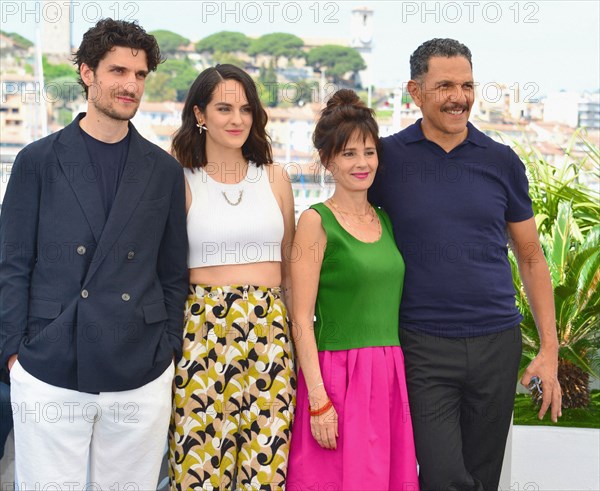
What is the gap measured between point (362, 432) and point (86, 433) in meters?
0.70

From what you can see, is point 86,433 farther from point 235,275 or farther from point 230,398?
point 235,275

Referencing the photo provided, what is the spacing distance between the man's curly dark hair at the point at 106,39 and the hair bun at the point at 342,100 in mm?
516

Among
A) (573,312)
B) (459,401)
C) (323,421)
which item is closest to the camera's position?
(323,421)

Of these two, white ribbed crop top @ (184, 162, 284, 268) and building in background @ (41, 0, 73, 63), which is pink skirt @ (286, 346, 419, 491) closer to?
white ribbed crop top @ (184, 162, 284, 268)

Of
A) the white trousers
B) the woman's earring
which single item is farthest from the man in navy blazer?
the woman's earring

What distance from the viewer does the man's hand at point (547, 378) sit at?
240 centimetres

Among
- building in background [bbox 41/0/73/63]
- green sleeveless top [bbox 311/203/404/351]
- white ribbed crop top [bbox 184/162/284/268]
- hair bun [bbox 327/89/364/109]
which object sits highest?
building in background [bbox 41/0/73/63]

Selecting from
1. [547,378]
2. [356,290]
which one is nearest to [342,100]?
[356,290]

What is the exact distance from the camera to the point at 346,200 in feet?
7.43

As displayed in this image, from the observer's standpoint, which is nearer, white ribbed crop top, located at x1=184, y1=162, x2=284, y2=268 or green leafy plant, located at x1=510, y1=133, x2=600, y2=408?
white ribbed crop top, located at x1=184, y1=162, x2=284, y2=268

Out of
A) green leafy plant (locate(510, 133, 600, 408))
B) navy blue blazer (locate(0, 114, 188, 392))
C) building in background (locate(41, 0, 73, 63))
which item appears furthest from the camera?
building in background (locate(41, 0, 73, 63))

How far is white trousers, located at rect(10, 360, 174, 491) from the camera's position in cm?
204

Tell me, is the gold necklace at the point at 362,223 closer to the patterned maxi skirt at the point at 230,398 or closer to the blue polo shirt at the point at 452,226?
the blue polo shirt at the point at 452,226

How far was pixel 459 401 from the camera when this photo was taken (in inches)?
89.1
